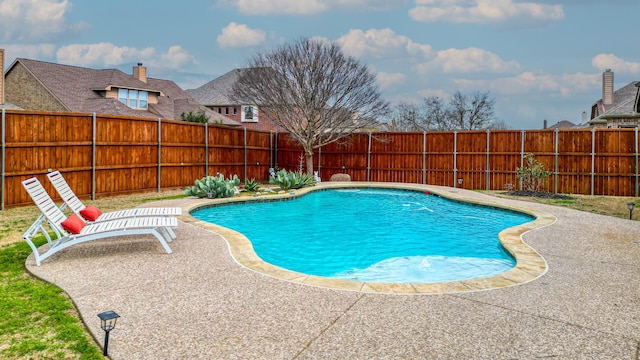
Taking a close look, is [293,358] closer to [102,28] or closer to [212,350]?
[212,350]

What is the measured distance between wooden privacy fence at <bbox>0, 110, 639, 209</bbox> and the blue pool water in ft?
12.2

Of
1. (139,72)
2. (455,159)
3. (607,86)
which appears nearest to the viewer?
(455,159)

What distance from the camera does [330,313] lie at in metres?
4.26

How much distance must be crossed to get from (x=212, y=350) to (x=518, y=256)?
4.68 metres

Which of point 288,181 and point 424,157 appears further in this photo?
point 424,157

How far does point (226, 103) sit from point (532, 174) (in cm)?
2883

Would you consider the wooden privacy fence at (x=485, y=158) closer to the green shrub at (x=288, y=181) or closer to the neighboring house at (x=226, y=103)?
the green shrub at (x=288, y=181)

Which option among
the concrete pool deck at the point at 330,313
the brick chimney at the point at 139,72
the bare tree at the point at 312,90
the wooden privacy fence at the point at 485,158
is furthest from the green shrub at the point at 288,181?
the brick chimney at the point at 139,72

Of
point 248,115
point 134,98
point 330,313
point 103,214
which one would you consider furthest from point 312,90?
point 248,115

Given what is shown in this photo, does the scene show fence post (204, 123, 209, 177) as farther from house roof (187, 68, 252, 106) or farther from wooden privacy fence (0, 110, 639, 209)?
house roof (187, 68, 252, 106)

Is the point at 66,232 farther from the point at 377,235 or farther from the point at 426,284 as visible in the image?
the point at 377,235

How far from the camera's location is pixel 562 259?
6.44m

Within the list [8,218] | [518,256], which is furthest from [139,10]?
[518,256]

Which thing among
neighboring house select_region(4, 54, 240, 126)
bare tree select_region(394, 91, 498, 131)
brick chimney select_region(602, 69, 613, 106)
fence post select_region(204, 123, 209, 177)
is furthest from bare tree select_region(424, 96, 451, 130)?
fence post select_region(204, 123, 209, 177)
